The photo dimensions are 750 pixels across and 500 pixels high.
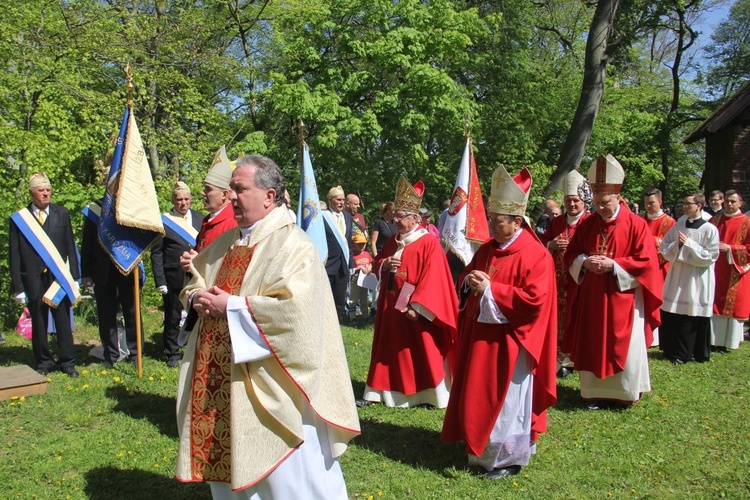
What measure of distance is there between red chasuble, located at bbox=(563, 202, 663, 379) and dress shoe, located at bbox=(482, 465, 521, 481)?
1817 millimetres

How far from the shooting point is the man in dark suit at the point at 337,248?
30.8ft

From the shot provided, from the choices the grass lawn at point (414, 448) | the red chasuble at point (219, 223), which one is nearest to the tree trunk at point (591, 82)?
the grass lawn at point (414, 448)

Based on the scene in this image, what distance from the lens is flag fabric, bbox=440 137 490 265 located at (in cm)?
817

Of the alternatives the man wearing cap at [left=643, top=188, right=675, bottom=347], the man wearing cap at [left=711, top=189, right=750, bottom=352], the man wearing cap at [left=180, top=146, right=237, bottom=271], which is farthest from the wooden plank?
the man wearing cap at [left=711, top=189, right=750, bottom=352]

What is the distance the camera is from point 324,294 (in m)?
3.37

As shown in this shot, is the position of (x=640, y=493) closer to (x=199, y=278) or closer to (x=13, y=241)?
(x=199, y=278)

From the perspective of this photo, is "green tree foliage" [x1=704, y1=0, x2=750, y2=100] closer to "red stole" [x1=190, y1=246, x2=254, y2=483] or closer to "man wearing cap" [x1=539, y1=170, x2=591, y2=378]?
"man wearing cap" [x1=539, y1=170, x2=591, y2=378]

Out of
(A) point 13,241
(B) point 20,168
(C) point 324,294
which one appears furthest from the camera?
(B) point 20,168

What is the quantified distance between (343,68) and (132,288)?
11706mm

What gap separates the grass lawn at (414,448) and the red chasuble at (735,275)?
2.13 meters

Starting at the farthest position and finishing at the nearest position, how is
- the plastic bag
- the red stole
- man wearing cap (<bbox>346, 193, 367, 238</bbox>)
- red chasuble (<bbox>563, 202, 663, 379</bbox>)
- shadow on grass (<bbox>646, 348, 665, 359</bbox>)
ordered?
man wearing cap (<bbox>346, 193, 367, 238</bbox>), the plastic bag, shadow on grass (<bbox>646, 348, 665, 359</bbox>), red chasuble (<bbox>563, 202, 663, 379</bbox>), the red stole

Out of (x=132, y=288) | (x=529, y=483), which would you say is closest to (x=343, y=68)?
(x=132, y=288)

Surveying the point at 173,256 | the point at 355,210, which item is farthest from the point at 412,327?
the point at 355,210

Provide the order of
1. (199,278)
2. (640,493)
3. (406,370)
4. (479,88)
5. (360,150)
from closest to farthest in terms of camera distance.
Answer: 1. (199,278)
2. (640,493)
3. (406,370)
4. (360,150)
5. (479,88)
